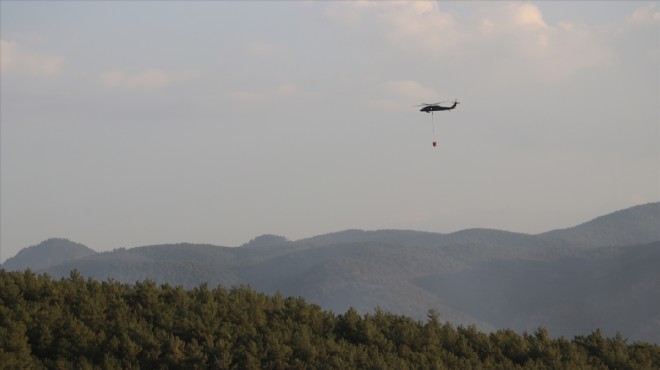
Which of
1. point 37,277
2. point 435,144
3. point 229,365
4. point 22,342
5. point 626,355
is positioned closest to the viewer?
point 22,342

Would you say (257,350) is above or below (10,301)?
below

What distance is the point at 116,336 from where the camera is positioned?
23594mm

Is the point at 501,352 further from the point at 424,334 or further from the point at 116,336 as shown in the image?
the point at 116,336

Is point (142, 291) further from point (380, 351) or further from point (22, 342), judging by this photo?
point (380, 351)

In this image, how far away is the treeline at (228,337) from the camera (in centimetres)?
2305

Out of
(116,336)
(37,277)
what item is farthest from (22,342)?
(37,277)

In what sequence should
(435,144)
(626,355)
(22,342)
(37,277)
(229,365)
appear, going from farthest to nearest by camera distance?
(435,144) → (626,355) → (37,277) → (229,365) → (22,342)

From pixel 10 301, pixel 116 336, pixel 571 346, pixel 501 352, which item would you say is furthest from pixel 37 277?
pixel 571 346

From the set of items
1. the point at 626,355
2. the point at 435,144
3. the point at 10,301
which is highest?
the point at 435,144

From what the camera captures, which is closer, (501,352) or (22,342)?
(22,342)

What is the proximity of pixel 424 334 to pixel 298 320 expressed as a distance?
3.62m

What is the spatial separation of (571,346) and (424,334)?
489cm

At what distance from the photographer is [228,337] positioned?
24438 millimetres

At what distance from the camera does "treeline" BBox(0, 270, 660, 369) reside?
75.6ft
